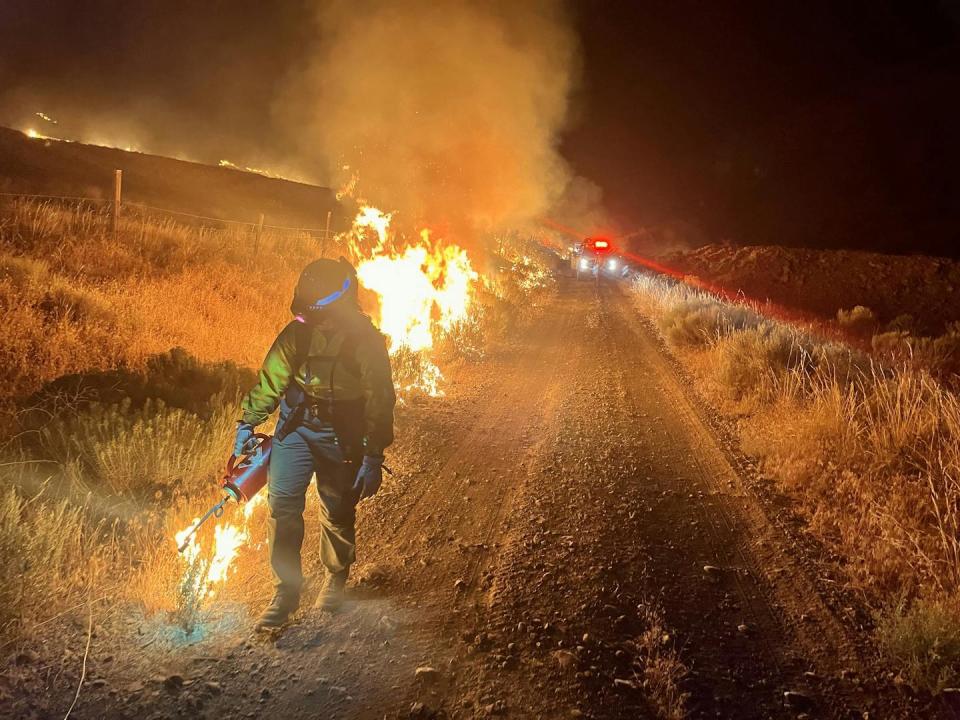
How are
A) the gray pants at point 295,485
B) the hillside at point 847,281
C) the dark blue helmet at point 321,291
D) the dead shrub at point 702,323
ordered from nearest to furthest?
the dark blue helmet at point 321,291 → the gray pants at point 295,485 → the dead shrub at point 702,323 → the hillside at point 847,281

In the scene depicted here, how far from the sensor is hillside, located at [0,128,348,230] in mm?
26078

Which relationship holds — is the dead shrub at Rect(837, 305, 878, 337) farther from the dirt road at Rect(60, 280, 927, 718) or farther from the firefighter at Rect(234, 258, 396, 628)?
the firefighter at Rect(234, 258, 396, 628)

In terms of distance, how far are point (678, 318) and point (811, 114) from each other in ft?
188

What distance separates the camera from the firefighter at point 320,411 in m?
3.08

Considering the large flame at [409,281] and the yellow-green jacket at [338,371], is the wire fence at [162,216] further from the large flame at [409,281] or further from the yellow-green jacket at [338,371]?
the yellow-green jacket at [338,371]

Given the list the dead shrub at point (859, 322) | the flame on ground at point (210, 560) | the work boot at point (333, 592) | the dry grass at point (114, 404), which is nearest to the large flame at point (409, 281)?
the dry grass at point (114, 404)

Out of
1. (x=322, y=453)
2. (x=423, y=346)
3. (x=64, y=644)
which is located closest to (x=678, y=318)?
(x=423, y=346)

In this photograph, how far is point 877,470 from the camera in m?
4.95

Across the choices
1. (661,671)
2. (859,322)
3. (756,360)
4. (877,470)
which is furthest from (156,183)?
(661,671)

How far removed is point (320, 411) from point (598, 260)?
27449 mm

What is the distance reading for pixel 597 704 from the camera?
2.61 metres

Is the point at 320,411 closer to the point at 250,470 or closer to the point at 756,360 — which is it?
the point at 250,470

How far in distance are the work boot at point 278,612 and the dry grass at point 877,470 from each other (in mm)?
3262

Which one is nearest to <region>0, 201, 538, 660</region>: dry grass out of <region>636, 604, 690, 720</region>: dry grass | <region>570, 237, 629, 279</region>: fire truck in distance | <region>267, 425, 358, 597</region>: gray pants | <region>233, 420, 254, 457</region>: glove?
<region>267, 425, 358, 597</region>: gray pants
